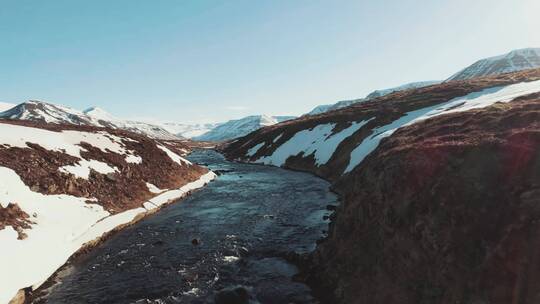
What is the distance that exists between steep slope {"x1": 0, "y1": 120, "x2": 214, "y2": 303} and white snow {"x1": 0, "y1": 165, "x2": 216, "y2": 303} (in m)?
0.05

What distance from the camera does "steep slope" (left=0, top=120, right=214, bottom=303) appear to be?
2325cm

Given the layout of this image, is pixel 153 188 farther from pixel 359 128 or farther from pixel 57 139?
pixel 359 128

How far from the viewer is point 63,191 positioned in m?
33.4

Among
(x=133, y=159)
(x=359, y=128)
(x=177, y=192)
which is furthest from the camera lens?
(x=359, y=128)

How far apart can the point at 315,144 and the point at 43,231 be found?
5807 centimetres

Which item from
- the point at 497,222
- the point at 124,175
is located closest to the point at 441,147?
the point at 497,222

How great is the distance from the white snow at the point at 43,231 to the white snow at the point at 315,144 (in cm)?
3911

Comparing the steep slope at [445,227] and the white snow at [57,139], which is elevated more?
the white snow at [57,139]

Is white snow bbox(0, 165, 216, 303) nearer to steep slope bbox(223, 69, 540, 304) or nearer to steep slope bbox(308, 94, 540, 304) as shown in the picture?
steep slope bbox(223, 69, 540, 304)

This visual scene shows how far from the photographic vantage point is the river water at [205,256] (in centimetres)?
2058

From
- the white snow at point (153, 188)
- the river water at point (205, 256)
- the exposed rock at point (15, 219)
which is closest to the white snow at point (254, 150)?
the white snow at point (153, 188)

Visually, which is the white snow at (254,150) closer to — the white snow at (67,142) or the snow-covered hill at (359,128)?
the snow-covered hill at (359,128)

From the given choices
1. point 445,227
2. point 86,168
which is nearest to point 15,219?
point 86,168

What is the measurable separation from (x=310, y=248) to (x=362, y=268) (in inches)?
319
